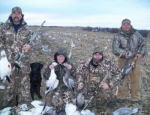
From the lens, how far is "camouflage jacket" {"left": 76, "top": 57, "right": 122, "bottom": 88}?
583cm

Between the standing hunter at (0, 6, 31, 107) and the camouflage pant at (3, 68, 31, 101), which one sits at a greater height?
the standing hunter at (0, 6, 31, 107)

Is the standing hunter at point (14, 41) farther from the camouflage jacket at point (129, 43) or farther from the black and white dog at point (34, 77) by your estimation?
the camouflage jacket at point (129, 43)

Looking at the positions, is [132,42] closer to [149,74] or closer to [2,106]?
[2,106]

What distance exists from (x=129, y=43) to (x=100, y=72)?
1117 millimetres

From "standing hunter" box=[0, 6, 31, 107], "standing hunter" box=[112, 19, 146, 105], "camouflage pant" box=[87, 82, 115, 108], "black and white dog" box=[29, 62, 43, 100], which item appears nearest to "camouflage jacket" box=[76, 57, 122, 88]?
"camouflage pant" box=[87, 82, 115, 108]

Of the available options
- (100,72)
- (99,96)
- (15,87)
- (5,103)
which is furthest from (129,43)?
(5,103)

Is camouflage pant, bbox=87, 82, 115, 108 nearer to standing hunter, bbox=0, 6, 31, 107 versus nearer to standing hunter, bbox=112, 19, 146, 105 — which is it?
standing hunter, bbox=112, 19, 146, 105

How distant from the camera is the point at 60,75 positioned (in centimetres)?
565

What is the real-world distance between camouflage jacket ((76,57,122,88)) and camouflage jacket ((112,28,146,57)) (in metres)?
0.67

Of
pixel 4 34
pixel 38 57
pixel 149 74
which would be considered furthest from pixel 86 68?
pixel 38 57

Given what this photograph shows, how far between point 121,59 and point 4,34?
2821 mm

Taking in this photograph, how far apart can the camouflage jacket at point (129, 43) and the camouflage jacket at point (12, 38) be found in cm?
209

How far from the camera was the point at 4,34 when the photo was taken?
229 inches

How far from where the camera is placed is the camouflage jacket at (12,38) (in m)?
5.80
